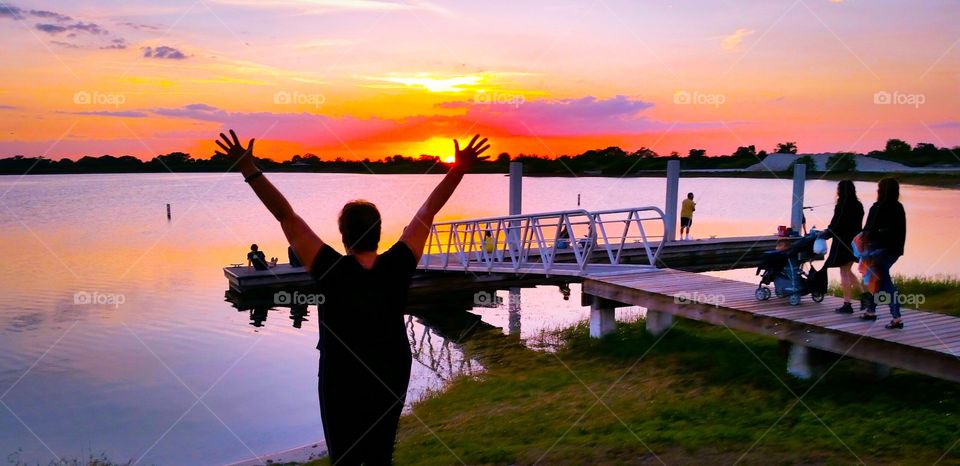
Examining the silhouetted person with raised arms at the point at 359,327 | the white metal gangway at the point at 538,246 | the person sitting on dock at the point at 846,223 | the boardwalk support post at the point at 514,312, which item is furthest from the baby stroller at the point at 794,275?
the boardwalk support post at the point at 514,312

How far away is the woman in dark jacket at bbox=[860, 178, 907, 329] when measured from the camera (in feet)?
25.2

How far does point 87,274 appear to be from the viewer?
2841cm

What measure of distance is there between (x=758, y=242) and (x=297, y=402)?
2054 cm

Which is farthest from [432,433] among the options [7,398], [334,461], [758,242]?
[758,242]

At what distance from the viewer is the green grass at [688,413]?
6273 mm

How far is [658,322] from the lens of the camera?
11.3 metres

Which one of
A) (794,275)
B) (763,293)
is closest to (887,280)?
(794,275)

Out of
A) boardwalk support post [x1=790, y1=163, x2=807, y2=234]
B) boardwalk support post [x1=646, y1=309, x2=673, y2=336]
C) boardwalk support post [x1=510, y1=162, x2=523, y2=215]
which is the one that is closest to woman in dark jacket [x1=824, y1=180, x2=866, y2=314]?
boardwalk support post [x1=646, y1=309, x2=673, y2=336]

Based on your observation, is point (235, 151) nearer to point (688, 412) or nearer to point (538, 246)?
point (688, 412)

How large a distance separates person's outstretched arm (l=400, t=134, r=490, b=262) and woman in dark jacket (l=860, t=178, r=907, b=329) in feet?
20.1

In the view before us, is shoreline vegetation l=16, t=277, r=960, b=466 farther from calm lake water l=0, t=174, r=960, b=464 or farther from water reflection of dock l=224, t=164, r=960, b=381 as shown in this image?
calm lake water l=0, t=174, r=960, b=464

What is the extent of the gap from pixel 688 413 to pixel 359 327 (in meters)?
5.96

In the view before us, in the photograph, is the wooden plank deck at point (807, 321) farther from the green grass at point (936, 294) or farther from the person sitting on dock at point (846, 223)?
the green grass at point (936, 294)

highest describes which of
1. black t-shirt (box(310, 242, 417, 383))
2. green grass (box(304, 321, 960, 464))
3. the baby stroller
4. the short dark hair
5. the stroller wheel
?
the short dark hair
